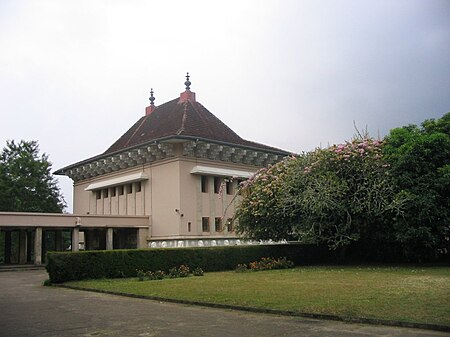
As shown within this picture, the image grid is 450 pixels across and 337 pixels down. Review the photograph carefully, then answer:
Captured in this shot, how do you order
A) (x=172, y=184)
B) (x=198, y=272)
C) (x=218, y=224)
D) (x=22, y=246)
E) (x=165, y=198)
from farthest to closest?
(x=22, y=246)
(x=218, y=224)
(x=165, y=198)
(x=172, y=184)
(x=198, y=272)

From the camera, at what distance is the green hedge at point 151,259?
18.6m

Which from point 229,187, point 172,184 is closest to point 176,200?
point 172,184

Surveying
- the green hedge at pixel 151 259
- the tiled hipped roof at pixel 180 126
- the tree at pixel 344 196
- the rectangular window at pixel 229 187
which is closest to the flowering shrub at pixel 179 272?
the green hedge at pixel 151 259

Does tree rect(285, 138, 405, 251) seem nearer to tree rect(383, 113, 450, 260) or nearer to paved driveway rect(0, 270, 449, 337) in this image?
tree rect(383, 113, 450, 260)

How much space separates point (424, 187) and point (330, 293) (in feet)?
35.6

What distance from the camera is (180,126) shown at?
3381 centimetres

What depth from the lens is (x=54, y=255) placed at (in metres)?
18.5

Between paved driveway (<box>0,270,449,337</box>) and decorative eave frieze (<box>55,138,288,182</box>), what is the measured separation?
18.7 metres

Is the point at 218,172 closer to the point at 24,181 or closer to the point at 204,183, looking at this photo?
the point at 204,183

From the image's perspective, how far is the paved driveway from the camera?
28.1ft

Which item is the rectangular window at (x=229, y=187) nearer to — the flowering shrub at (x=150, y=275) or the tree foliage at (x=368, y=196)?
the tree foliage at (x=368, y=196)

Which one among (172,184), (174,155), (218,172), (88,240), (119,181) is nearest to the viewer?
(172,184)

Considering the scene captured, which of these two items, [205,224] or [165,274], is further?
[205,224]

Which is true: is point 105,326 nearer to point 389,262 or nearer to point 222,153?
point 389,262
